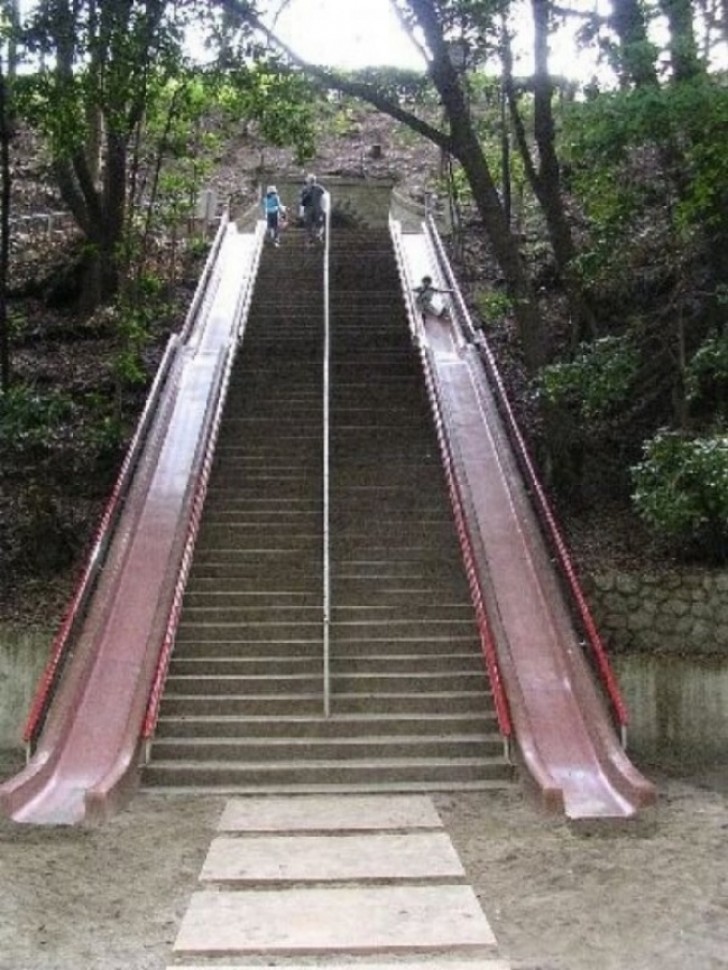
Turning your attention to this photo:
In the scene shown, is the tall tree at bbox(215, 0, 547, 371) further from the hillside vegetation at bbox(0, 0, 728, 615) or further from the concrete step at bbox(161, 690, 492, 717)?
the concrete step at bbox(161, 690, 492, 717)

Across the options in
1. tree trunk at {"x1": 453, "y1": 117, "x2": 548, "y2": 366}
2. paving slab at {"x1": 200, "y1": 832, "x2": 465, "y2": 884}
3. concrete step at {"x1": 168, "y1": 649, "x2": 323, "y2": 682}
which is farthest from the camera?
tree trunk at {"x1": 453, "y1": 117, "x2": 548, "y2": 366}

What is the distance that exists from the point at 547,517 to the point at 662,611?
1.43 metres

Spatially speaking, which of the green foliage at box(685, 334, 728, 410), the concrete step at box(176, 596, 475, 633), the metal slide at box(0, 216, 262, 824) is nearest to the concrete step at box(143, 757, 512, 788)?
the metal slide at box(0, 216, 262, 824)

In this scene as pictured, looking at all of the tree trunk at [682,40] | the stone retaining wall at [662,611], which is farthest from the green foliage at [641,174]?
the stone retaining wall at [662,611]

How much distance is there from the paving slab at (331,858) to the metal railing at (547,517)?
2370 millimetres

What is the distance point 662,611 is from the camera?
10883mm

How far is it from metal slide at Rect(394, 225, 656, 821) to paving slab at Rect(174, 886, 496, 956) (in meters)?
1.83

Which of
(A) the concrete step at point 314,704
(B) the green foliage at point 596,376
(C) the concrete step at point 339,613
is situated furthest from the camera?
(B) the green foliage at point 596,376

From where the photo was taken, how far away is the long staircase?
9.06 metres

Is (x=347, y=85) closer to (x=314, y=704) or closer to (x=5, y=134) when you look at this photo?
(x=5, y=134)

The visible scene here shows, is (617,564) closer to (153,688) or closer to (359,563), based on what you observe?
(359,563)

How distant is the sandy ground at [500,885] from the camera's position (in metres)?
5.68

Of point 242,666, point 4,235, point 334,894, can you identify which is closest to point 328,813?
point 334,894

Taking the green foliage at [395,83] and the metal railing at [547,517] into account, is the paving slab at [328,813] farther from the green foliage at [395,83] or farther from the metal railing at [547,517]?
the green foliage at [395,83]
